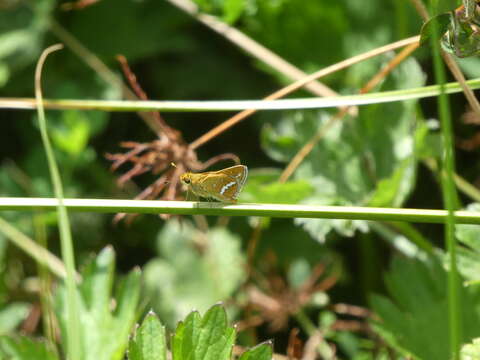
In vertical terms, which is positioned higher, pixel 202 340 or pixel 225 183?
pixel 225 183

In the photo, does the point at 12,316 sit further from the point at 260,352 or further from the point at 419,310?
the point at 419,310

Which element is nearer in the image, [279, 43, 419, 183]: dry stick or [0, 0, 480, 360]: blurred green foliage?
[0, 0, 480, 360]: blurred green foliage

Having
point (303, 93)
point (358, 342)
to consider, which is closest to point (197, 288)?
point (358, 342)

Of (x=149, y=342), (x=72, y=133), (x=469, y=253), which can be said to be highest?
(x=72, y=133)

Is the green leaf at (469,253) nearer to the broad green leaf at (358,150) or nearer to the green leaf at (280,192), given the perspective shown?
the broad green leaf at (358,150)

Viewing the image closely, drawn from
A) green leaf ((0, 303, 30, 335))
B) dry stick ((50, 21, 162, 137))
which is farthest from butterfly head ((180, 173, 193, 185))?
green leaf ((0, 303, 30, 335))

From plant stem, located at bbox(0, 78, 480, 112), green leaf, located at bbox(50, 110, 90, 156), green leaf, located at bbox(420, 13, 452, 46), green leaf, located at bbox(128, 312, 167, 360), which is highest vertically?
green leaf, located at bbox(50, 110, 90, 156)

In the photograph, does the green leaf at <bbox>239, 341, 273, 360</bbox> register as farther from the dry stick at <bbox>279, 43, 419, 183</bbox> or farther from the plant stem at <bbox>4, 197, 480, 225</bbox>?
the dry stick at <bbox>279, 43, 419, 183</bbox>

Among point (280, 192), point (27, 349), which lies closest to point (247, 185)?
point (280, 192)
